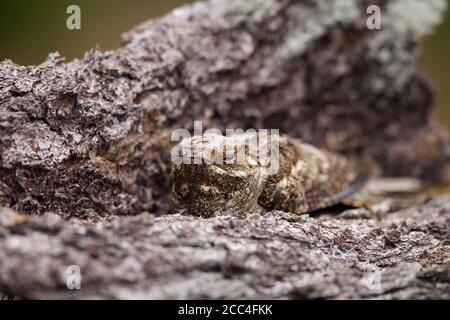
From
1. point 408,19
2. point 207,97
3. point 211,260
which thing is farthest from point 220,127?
point 408,19

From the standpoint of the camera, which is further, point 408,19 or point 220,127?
point 408,19

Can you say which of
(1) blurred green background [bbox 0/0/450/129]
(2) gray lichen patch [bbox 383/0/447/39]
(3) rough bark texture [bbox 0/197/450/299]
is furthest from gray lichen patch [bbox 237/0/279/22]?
(1) blurred green background [bbox 0/0/450/129]

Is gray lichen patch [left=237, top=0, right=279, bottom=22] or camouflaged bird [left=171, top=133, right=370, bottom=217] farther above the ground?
gray lichen patch [left=237, top=0, right=279, bottom=22]

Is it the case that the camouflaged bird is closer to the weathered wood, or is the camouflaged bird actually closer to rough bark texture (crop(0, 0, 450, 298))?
rough bark texture (crop(0, 0, 450, 298))

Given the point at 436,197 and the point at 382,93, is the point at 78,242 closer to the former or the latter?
the point at 436,197

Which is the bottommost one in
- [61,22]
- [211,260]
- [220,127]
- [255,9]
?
[211,260]

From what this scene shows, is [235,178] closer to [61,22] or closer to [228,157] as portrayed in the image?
[228,157]

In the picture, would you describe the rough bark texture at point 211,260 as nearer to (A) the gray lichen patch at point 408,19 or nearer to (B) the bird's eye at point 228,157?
(B) the bird's eye at point 228,157

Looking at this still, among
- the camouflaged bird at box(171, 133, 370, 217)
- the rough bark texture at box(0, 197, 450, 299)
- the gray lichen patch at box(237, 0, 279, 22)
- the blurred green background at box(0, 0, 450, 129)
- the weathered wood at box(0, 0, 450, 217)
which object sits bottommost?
the rough bark texture at box(0, 197, 450, 299)
